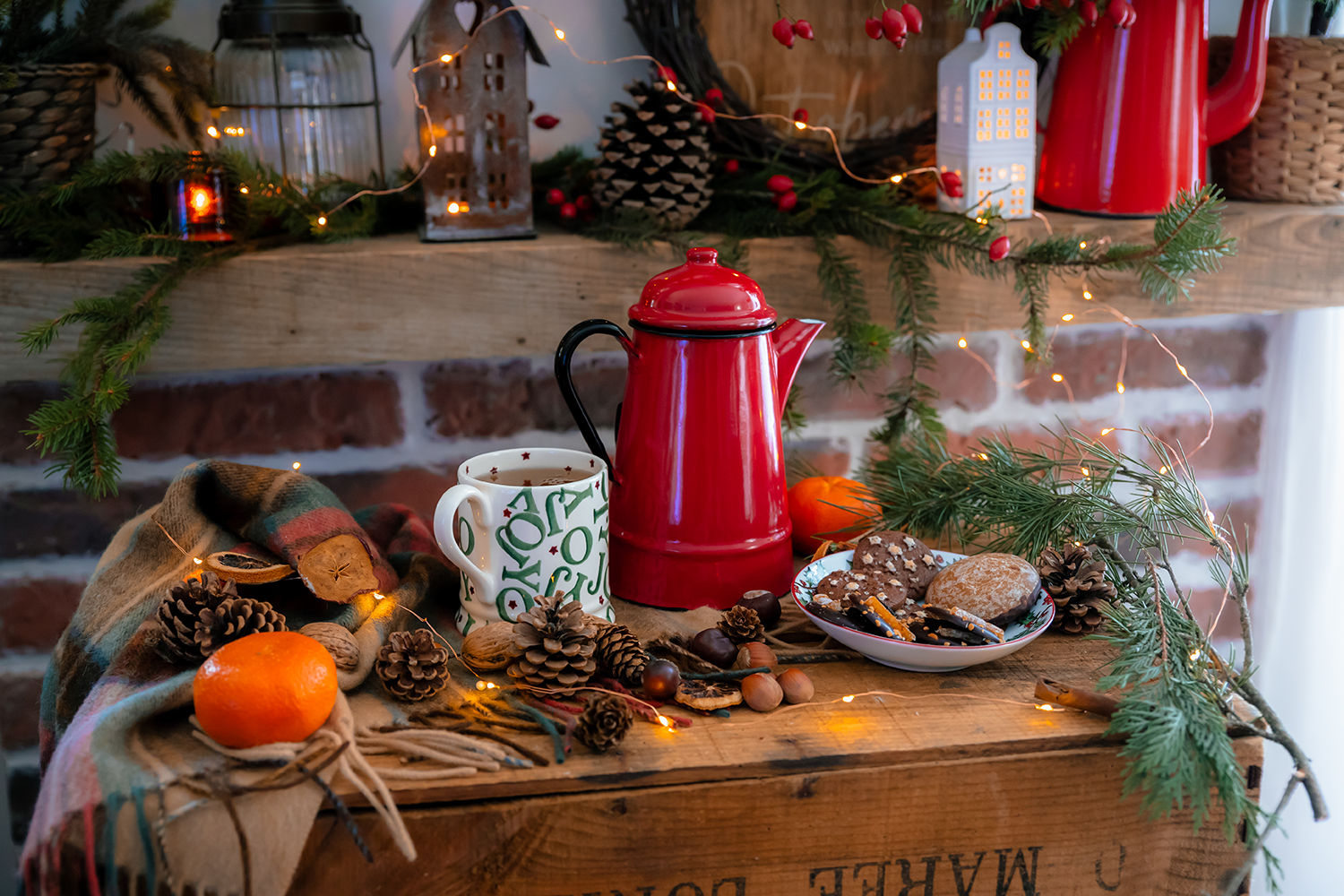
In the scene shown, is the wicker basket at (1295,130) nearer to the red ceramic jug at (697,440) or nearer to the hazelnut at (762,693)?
the red ceramic jug at (697,440)

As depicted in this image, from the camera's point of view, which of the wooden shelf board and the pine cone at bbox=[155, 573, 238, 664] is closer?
the pine cone at bbox=[155, 573, 238, 664]

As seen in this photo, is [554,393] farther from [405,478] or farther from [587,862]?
[587,862]

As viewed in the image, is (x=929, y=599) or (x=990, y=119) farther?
(x=990, y=119)

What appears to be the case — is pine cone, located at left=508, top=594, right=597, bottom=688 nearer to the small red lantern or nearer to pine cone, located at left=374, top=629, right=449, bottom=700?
pine cone, located at left=374, top=629, right=449, bottom=700

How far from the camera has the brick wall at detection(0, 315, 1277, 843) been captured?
0.97 metres

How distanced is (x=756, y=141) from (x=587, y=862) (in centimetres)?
67

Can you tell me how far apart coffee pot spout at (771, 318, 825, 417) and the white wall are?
356 mm

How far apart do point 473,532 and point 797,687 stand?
226 millimetres

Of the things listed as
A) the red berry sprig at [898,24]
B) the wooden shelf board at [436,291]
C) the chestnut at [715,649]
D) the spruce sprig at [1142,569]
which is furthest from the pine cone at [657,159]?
the chestnut at [715,649]

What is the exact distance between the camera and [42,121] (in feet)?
2.62

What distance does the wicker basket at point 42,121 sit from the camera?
0.79m

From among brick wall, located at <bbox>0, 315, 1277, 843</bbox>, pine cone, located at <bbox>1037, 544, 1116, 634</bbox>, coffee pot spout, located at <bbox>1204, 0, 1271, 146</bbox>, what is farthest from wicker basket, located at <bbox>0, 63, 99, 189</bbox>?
coffee pot spout, located at <bbox>1204, 0, 1271, 146</bbox>

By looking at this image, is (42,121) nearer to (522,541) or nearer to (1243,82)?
(522,541)

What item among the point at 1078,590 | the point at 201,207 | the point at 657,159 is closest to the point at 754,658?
the point at 1078,590
